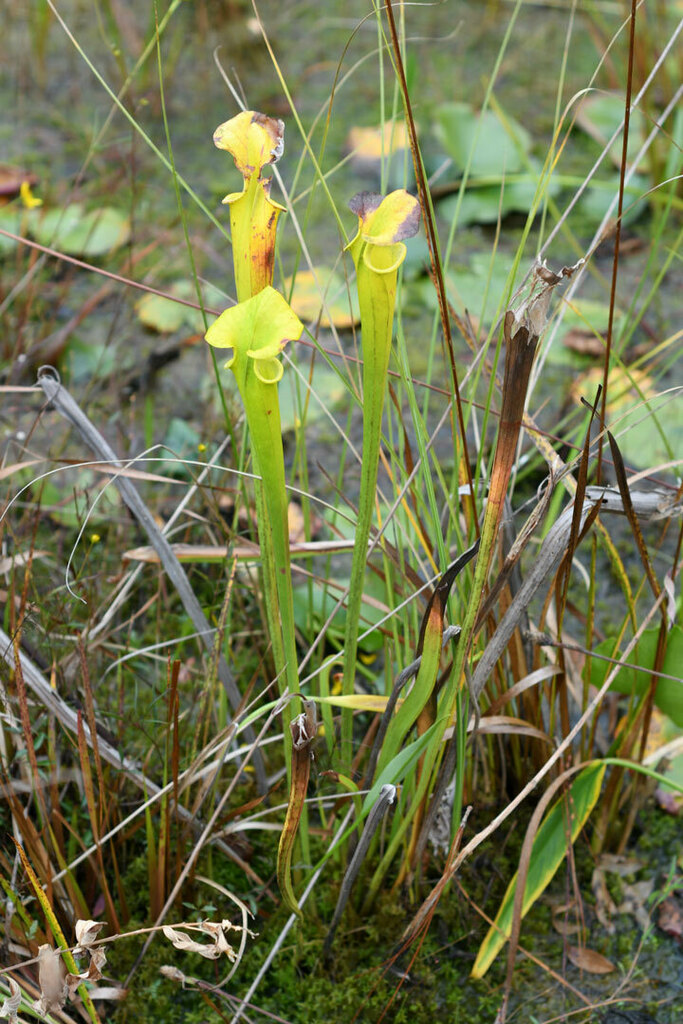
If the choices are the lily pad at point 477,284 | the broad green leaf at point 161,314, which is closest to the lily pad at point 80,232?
the broad green leaf at point 161,314

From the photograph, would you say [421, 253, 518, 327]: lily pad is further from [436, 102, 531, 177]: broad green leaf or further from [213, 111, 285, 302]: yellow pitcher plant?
[213, 111, 285, 302]: yellow pitcher plant

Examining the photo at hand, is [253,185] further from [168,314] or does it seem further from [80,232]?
[80,232]

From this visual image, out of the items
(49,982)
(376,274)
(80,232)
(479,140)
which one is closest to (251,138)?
(376,274)

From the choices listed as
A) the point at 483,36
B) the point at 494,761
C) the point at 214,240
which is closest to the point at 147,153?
the point at 214,240

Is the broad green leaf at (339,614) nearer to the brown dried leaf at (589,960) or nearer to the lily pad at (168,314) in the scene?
the brown dried leaf at (589,960)

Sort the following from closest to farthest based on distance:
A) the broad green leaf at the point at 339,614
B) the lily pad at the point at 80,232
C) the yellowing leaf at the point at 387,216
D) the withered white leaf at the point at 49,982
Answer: the yellowing leaf at the point at 387,216 → the withered white leaf at the point at 49,982 → the broad green leaf at the point at 339,614 → the lily pad at the point at 80,232

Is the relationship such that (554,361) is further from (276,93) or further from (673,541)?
(276,93)
